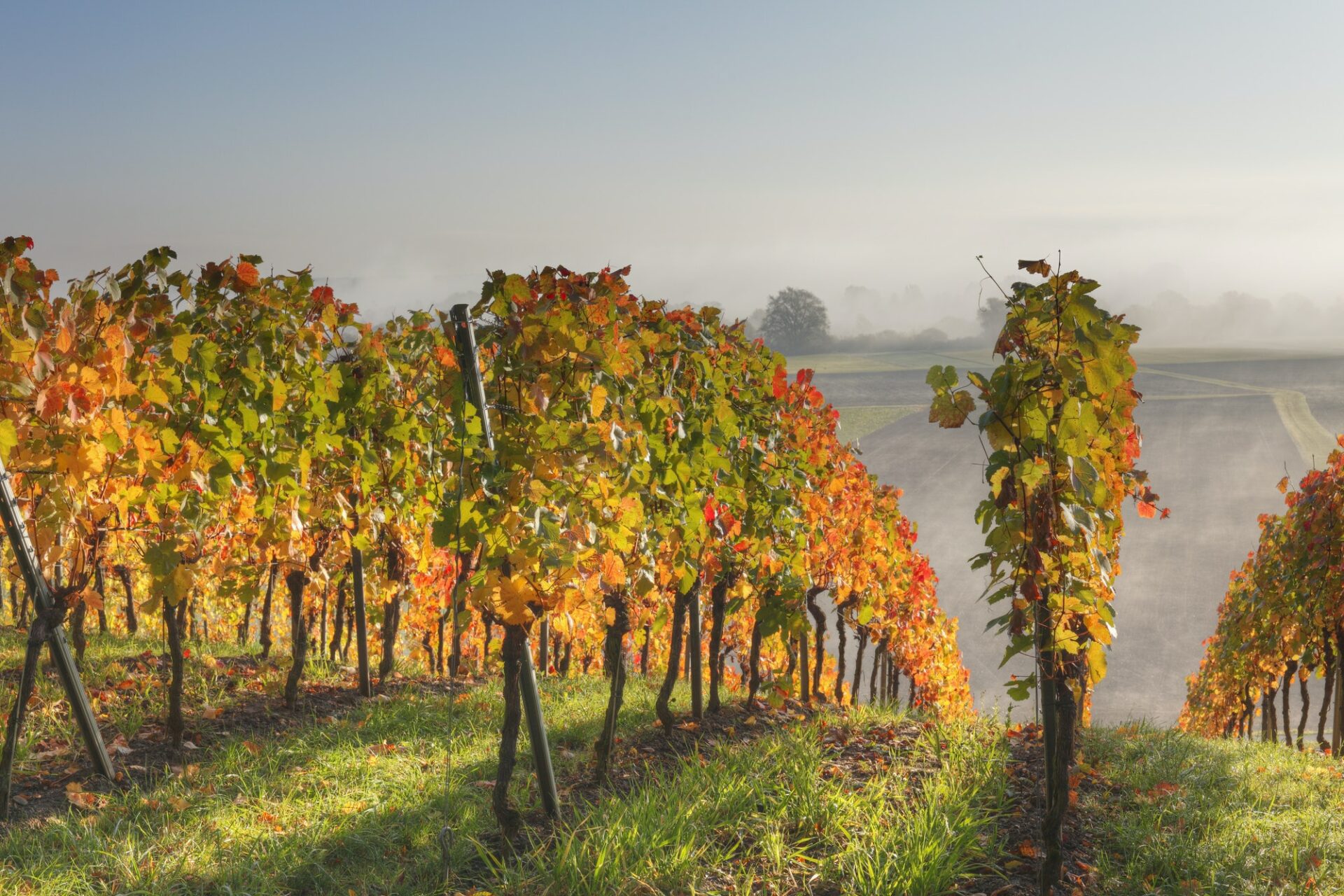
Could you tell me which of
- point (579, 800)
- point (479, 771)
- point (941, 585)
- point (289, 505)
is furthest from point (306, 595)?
point (941, 585)

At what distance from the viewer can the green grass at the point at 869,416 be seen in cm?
5141

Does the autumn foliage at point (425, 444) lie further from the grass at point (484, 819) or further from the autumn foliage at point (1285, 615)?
the autumn foliage at point (1285, 615)

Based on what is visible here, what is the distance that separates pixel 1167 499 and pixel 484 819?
4232 centimetres

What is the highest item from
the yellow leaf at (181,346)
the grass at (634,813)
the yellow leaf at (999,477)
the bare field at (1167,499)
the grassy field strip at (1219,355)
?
the grassy field strip at (1219,355)

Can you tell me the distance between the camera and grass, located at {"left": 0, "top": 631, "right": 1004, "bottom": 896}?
322cm

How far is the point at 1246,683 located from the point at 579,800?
11276mm

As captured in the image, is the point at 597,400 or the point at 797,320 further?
the point at 797,320

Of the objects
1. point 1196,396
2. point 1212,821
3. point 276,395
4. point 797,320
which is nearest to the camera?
point 1212,821

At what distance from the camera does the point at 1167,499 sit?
39156 mm

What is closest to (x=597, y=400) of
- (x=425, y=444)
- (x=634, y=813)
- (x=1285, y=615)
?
(x=634, y=813)

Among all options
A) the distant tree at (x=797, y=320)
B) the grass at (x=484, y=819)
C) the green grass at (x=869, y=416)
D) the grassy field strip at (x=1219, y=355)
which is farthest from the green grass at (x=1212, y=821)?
the distant tree at (x=797, y=320)

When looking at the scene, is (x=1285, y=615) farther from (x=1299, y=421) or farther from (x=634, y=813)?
(x=1299, y=421)

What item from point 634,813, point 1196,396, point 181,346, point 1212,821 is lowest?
point 1212,821

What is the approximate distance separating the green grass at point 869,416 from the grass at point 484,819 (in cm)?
4458
